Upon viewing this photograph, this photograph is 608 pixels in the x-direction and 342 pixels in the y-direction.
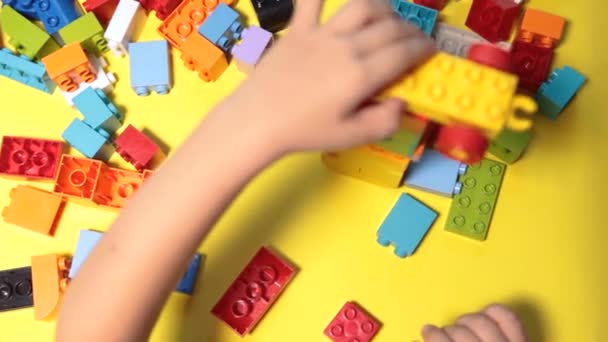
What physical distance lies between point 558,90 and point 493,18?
4.6 inches

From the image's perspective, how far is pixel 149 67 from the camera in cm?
85

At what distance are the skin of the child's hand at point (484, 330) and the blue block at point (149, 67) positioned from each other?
43 centimetres

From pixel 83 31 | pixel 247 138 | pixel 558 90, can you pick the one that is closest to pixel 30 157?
pixel 83 31

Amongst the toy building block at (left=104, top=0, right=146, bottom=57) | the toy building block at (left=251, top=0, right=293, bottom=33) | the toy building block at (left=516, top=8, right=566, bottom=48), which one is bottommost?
the toy building block at (left=104, top=0, right=146, bottom=57)

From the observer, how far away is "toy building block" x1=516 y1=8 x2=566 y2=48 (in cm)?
85

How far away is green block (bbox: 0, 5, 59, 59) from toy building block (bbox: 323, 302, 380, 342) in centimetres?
49

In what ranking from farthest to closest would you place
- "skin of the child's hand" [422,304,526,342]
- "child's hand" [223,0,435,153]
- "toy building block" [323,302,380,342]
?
"toy building block" [323,302,380,342] → "skin of the child's hand" [422,304,526,342] → "child's hand" [223,0,435,153]

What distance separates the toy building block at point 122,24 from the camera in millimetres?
851

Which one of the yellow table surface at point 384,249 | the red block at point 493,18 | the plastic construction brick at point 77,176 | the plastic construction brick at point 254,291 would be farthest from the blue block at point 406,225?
the plastic construction brick at point 77,176

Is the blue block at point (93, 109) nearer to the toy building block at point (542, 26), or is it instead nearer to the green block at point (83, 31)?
the green block at point (83, 31)

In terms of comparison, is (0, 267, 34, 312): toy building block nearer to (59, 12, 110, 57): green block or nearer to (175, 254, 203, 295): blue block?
(175, 254, 203, 295): blue block

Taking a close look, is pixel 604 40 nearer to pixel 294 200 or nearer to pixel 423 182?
pixel 423 182

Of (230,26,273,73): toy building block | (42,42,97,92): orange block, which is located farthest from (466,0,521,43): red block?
(42,42,97,92): orange block

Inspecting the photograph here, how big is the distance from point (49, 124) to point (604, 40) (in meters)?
0.69
